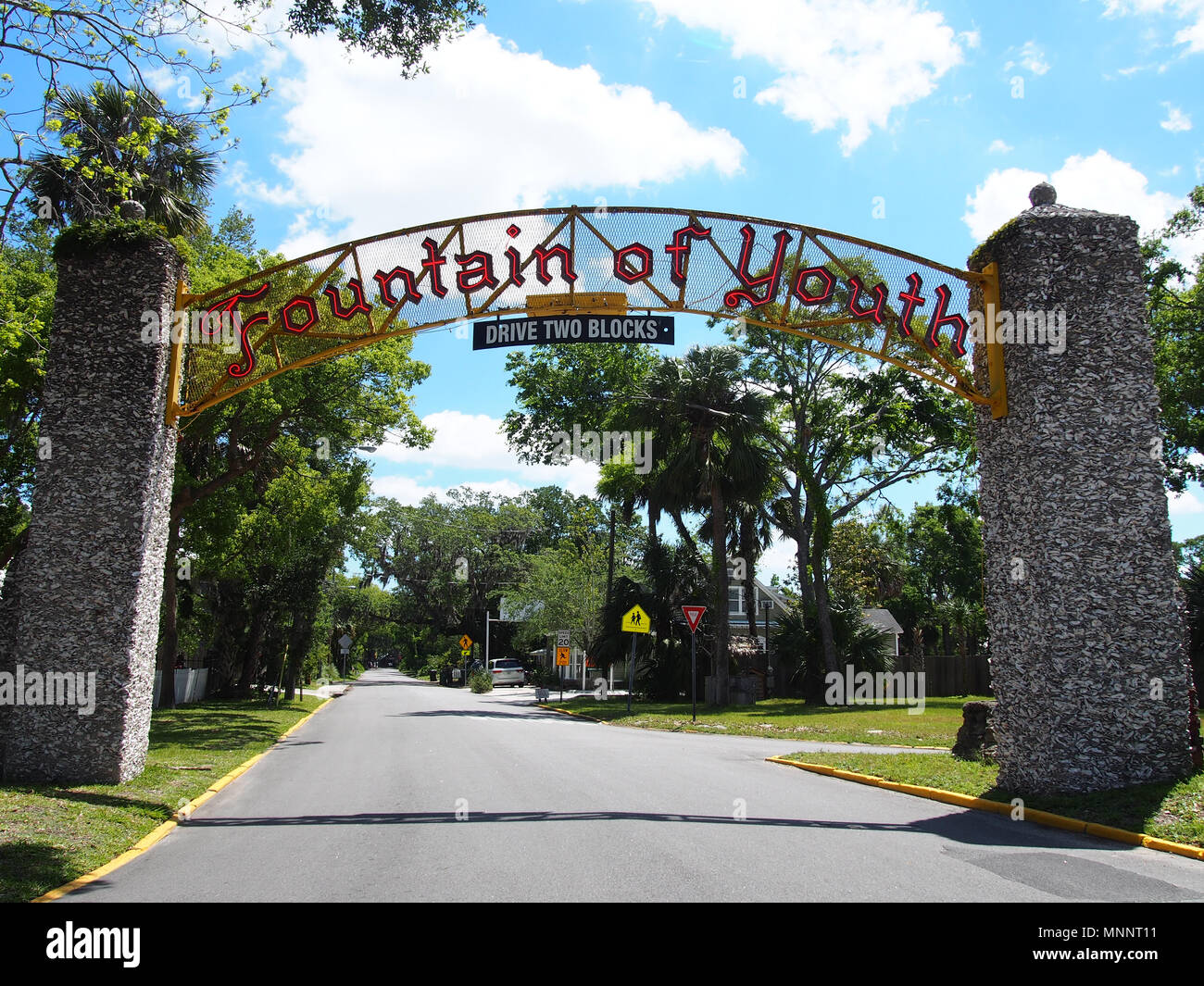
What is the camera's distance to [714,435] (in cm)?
3016

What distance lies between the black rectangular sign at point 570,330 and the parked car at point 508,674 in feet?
149

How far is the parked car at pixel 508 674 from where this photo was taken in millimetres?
56125

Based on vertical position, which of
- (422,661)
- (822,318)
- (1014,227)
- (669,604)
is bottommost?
(422,661)

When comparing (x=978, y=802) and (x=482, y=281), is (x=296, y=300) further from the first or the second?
(x=978, y=802)

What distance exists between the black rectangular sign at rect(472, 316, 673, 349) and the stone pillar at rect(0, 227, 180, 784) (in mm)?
4083

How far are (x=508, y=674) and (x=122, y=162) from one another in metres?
49.0

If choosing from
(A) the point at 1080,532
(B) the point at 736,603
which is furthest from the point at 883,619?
(A) the point at 1080,532

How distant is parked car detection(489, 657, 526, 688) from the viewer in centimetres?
5612

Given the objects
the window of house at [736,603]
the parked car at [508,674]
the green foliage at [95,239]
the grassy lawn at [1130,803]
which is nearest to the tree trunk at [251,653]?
the green foliage at [95,239]

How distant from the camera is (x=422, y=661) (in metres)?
95.7

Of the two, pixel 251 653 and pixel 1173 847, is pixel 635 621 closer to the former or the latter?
pixel 251 653
